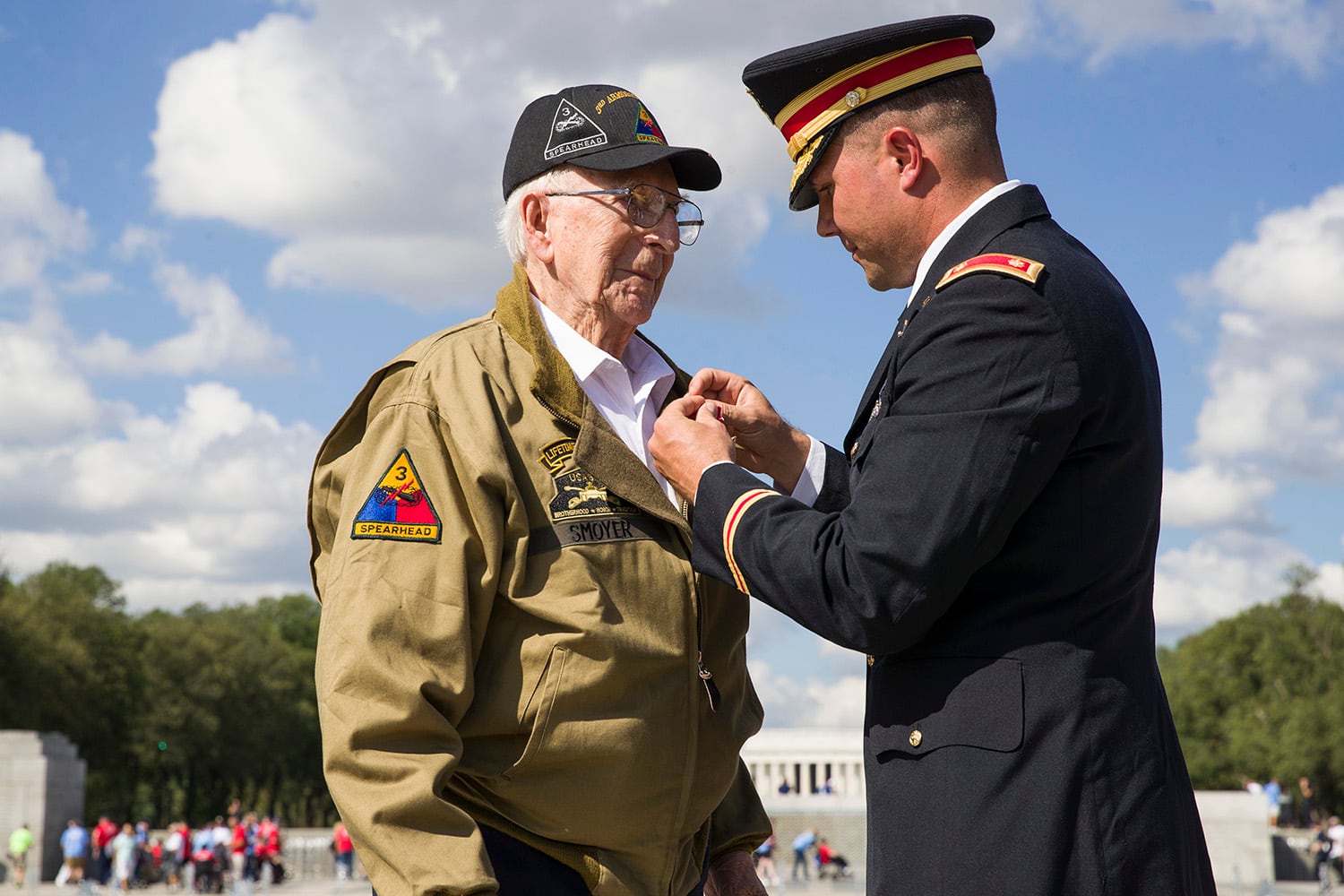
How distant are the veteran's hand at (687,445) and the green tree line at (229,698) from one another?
Result: 57267 millimetres

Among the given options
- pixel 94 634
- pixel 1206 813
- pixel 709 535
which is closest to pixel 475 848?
pixel 709 535

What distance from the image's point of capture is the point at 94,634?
63.3 meters

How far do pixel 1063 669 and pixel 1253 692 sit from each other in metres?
78.6

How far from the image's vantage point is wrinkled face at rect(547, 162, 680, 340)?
4184 mm

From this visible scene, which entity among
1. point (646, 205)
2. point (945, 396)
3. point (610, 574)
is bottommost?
point (610, 574)

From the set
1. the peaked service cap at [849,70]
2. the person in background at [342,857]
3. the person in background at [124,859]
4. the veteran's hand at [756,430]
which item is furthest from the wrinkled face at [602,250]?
the person in background at [124,859]

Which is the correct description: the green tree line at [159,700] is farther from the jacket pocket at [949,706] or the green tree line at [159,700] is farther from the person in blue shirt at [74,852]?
the jacket pocket at [949,706]

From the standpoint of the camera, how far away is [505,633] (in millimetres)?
3680

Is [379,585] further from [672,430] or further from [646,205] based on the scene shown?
[646,205]

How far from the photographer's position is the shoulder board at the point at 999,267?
10.2ft

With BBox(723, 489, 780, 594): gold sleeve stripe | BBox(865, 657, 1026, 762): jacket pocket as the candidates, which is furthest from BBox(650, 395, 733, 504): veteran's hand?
BBox(865, 657, 1026, 762): jacket pocket

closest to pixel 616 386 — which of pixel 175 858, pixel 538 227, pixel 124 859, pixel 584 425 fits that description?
pixel 584 425

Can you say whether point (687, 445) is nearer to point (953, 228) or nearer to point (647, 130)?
point (953, 228)

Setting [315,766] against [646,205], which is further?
[315,766]
